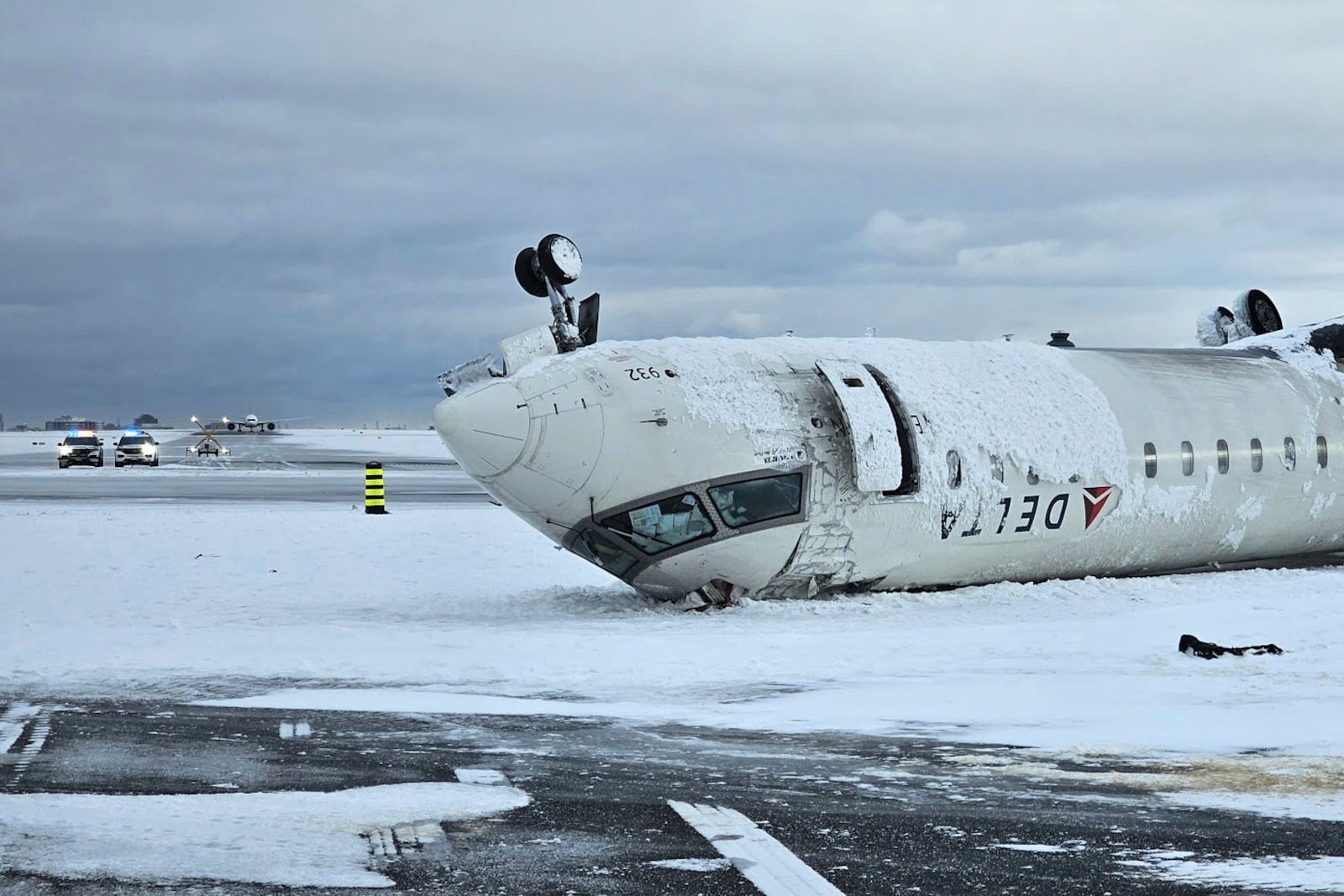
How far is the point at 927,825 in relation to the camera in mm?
6691

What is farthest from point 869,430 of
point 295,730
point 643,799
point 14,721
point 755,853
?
point 755,853

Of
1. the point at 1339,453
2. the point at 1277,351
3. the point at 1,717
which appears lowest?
the point at 1,717

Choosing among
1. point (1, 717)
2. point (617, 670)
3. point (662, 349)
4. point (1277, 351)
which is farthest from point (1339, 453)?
point (1, 717)

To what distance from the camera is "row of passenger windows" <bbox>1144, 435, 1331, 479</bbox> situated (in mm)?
18250

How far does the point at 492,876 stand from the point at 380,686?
5.40m

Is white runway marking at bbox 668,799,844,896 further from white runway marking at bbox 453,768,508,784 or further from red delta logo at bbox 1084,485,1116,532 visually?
red delta logo at bbox 1084,485,1116,532

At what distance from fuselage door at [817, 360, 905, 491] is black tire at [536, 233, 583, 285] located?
10.1ft

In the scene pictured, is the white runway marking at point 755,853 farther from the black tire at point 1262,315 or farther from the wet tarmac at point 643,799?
the black tire at point 1262,315

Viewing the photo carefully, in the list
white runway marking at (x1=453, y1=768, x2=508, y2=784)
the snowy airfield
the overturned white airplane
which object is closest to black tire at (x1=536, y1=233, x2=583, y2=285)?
the overturned white airplane

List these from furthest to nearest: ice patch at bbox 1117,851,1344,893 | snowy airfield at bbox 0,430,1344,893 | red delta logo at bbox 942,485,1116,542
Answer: red delta logo at bbox 942,485,1116,542 < snowy airfield at bbox 0,430,1344,893 < ice patch at bbox 1117,851,1344,893

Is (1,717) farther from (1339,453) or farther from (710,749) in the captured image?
(1339,453)

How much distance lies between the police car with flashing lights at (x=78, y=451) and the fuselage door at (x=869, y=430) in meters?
53.2

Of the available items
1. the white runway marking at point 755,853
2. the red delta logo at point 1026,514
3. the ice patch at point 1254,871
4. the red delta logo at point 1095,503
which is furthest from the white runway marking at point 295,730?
the red delta logo at point 1095,503

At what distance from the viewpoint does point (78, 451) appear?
61.8 m
